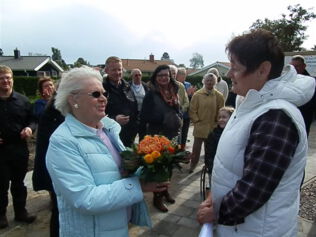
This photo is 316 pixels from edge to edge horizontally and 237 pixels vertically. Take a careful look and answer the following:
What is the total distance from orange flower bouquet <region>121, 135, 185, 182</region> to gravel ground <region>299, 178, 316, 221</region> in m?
3.10

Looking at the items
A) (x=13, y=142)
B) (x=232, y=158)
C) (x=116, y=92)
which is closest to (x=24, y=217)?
(x=13, y=142)

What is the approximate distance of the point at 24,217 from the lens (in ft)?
Result: 13.0

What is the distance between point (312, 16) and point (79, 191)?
24.1 m

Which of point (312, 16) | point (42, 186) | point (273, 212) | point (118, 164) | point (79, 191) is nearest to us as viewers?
point (273, 212)

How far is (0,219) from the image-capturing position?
3.86 m

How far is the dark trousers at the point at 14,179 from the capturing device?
3844 mm

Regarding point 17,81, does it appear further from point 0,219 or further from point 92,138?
point 92,138

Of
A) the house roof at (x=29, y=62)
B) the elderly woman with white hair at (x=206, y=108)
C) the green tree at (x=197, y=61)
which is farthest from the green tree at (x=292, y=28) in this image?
the green tree at (x=197, y=61)

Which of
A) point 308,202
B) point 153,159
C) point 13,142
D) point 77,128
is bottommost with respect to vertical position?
point 308,202

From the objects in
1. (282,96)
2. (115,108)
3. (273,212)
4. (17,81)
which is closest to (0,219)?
(115,108)

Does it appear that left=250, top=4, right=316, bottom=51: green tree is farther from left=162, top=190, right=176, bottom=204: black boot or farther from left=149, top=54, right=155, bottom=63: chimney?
left=149, top=54, right=155, bottom=63: chimney

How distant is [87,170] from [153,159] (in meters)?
0.41

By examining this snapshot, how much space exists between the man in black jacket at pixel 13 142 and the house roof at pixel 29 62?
1681 inches

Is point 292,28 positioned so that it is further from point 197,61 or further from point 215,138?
point 197,61
